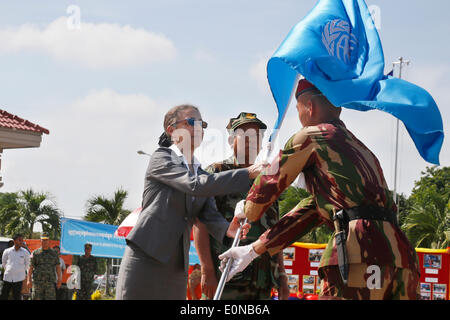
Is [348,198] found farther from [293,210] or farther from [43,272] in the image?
[43,272]

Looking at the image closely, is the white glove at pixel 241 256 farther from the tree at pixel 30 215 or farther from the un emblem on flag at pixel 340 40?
the tree at pixel 30 215

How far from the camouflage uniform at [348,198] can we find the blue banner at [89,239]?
1480cm

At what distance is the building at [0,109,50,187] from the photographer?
17922 millimetres

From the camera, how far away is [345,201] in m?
3.13

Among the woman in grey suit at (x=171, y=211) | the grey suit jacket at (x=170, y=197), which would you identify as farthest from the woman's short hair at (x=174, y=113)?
the grey suit jacket at (x=170, y=197)

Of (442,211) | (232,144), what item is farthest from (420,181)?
(232,144)

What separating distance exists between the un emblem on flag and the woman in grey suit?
880 millimetres

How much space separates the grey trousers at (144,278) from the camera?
12.5 feet

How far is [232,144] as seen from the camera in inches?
214

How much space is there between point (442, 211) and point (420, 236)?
80.1 inches

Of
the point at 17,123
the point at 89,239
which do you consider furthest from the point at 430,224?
Result: the point at 17,123

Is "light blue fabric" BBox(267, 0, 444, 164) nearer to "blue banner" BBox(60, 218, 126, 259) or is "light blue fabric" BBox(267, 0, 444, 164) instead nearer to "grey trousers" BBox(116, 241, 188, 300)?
"grey trousers" BBox(116, 241, 188, 300)

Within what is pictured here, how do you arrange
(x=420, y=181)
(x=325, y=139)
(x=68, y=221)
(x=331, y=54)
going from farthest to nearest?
(x=420, y=181) → (x=68, y=221) → (x=331, y=54) → (x=325, y=139)
